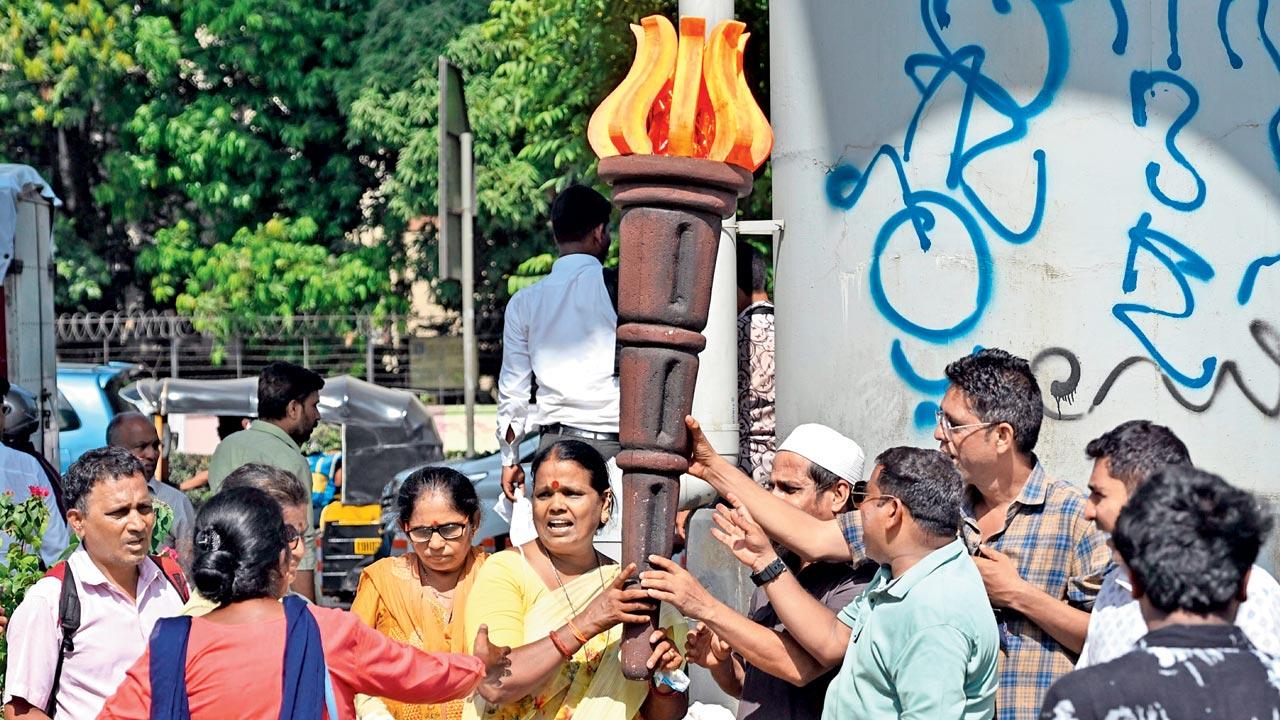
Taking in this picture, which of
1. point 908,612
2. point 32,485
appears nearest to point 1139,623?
point 908,612

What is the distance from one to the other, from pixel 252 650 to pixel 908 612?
1.43 metres

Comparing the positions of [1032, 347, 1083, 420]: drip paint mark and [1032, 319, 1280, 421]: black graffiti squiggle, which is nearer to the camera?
[1032, 319, 1280, 421]: black graffiti squiggle

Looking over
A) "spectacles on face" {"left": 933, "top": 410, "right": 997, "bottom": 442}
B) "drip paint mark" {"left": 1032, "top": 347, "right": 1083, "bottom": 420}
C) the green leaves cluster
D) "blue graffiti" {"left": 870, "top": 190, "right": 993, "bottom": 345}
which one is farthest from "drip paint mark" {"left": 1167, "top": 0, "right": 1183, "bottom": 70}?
the green leaves cluster

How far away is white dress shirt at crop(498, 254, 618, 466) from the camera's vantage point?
606cm

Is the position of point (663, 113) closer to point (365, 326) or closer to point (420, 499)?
point (420, 499)

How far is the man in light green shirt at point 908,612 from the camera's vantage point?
3393 millimetres

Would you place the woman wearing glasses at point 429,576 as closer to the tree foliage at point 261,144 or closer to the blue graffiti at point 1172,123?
the blue graffiti at point 1172,123

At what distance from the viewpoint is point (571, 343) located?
608cm

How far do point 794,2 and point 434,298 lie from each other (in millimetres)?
18222

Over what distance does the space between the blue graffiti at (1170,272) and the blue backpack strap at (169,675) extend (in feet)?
11.7

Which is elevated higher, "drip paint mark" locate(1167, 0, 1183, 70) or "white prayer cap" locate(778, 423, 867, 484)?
"drip paint mark" locate(1167, 0, 1183, 70)

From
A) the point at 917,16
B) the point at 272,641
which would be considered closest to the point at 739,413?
the point at 917,16

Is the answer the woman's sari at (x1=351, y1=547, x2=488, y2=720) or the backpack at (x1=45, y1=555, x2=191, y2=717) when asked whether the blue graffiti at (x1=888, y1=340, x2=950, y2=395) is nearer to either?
the woman's sari at (x1=351, y1=547, x2=488, y2=720)

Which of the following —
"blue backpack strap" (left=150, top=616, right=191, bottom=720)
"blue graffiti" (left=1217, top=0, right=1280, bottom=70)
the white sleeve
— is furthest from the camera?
the white sleeve
